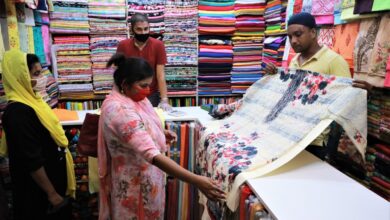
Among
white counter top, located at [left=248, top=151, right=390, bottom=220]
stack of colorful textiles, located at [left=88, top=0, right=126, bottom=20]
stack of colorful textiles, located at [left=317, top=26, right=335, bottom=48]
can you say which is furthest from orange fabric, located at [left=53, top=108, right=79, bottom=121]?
stack of colorful textiles, located at [left=317, top=26, right=335, bottom=48]

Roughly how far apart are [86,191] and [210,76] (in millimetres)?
2085

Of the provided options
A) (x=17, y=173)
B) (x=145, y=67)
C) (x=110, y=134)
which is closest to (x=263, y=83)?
(x=145, y=67)

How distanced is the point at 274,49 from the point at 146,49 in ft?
4.95

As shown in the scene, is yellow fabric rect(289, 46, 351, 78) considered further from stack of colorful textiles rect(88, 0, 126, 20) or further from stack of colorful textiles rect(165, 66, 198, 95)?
stack of colorful textiles rect(88, 0, 126, 20)

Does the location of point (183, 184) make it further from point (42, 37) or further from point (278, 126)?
point (42, 37)

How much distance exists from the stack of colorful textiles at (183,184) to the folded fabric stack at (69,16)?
178 cm

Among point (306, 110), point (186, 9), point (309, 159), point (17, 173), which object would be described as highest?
point (186, 9)

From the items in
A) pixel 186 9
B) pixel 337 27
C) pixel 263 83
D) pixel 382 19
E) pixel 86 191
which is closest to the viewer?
pixel 382 19

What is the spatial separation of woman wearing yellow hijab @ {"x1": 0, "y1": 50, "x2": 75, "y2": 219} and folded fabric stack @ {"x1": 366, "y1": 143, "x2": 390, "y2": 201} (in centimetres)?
191

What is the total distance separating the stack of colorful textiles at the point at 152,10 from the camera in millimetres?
3547

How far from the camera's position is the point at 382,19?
177 centimetres

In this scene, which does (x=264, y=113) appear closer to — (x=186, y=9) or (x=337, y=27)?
(x=337, y=27)

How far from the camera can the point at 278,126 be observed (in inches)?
62.5

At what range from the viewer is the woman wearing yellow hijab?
153 centimetres
